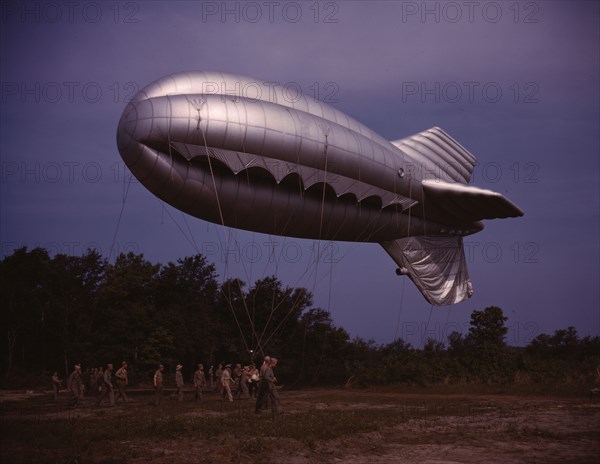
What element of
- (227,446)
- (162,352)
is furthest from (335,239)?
(162,352)

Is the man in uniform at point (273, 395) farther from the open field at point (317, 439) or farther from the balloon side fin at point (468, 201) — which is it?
the balloon side fin at point (468, 201)

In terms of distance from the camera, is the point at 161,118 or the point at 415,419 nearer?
the point at 415,419

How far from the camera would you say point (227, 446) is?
10430 millimetres

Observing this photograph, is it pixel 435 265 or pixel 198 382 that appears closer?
pixel 198 382

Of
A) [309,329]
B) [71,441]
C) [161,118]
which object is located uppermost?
[161,118]

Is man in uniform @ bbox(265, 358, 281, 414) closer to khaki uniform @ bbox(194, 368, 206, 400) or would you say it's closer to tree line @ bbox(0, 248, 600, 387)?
khaki uniform @ bbox(194, 368, 206, 400)

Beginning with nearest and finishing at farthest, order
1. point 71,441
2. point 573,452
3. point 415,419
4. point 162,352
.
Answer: point 573,452
point 71,441
point 415,419
point 162,352

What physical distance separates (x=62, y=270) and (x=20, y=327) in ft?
27.8

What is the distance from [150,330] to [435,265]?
28.4 m

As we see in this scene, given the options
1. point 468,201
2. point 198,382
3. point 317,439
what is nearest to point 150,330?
point 198,382

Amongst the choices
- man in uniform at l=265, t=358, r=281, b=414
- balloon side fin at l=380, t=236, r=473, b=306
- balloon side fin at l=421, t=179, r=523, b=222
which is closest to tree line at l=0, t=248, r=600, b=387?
balloon side fin at l=380, t=236, r=473, b=306

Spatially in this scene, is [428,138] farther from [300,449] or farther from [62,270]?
[62,270]

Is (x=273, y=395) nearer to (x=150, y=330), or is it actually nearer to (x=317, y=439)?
(x=317, y=439)

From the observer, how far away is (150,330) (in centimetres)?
4884
